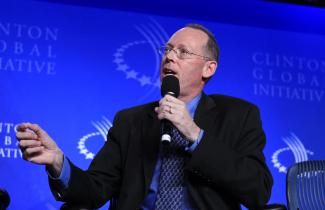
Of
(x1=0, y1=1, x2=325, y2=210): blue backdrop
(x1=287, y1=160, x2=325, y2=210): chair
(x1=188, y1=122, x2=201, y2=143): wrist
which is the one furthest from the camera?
(x1=0, y1=1, x2=325, y2=210): blue backdrop

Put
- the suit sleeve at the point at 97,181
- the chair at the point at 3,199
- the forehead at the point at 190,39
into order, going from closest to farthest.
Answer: the suit sleeve at the point at 97,181
the chair at the point at 3,199
the forehead at the point at 190,39

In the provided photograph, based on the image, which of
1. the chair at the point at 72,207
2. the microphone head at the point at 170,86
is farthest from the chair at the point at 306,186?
the chair at the point at 72,207

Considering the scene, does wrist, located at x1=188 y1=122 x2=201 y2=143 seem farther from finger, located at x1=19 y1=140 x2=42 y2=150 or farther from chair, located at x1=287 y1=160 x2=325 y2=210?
chair, located at x1=287 y1=160 x2=325 y2=210

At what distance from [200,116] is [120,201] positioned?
46 cm

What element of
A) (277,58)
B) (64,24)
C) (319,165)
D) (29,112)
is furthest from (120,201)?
(277,58)

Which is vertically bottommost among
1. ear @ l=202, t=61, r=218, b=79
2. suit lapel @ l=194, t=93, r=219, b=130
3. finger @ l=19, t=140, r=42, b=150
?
finger @ l=19, t=140, r=42, b=150

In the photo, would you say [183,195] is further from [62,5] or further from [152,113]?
[62,5]

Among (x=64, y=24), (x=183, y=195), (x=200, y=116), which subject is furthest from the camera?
(x=64, y=24)

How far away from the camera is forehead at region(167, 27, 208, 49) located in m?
2.44

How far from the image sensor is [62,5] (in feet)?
12.5

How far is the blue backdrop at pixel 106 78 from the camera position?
3523mm

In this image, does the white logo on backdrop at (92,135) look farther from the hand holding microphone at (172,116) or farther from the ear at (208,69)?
the hand holding microphone at (172,116)

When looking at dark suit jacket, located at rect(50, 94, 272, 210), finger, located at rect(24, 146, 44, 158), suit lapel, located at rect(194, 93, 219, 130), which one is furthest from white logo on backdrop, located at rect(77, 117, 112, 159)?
finger, located at rect(24, 146, 44, 158)

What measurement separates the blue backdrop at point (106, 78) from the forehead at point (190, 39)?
1282 millimetres
